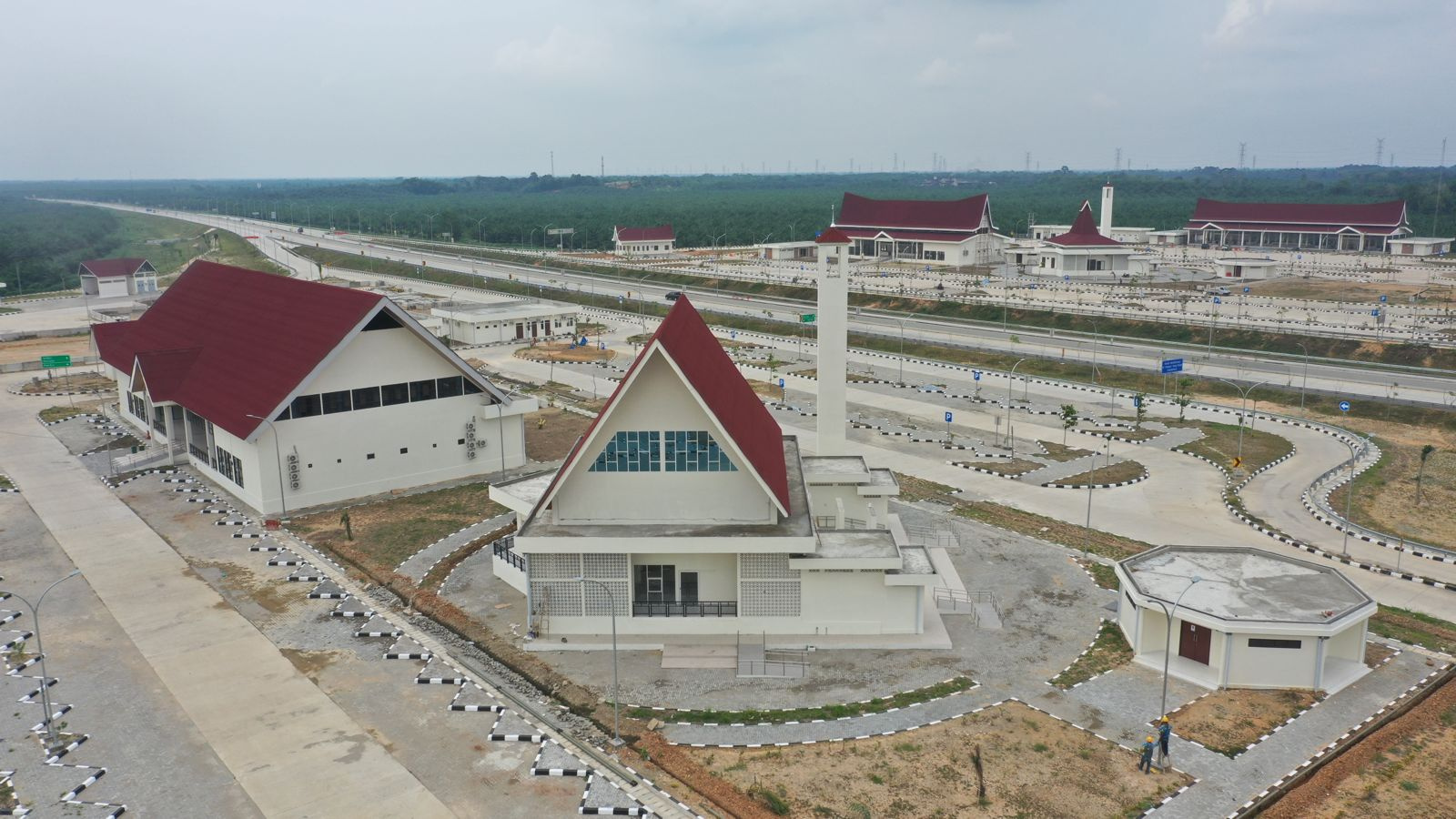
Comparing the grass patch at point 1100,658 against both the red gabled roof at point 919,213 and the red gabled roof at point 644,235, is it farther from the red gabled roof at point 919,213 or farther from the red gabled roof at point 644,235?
the red gabled roof at point 644,235

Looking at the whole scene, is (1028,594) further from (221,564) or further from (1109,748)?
(221,564)

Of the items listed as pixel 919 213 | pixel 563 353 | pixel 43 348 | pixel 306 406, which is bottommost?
pixel 43 348

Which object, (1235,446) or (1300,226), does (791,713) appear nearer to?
(1235,446)

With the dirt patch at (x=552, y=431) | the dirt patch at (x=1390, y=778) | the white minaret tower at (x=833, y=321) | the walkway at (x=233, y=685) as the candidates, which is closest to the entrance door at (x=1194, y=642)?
the dirt patch at (x=1390, y=778)

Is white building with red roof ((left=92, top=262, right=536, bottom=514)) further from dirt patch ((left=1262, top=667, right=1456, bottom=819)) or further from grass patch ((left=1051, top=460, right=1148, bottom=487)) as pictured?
dirt patch ((left=1262, top=667, right=1456, bottom=819))

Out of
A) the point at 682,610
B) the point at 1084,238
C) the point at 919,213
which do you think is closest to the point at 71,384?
the point at 682,610

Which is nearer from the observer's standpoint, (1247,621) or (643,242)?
(1247,621)
